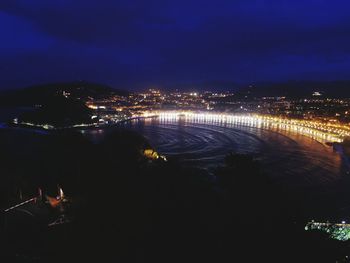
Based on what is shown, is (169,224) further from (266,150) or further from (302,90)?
(302,90)

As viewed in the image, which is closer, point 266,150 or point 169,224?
point 169,224

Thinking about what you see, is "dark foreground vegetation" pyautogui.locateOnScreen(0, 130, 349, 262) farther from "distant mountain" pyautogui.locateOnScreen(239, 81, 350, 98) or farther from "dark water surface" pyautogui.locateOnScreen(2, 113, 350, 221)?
"distant mountain" pyautogui.locateOnScreen(239, 81, 350, 98)

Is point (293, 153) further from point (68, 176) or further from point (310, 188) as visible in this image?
point (68, 176)

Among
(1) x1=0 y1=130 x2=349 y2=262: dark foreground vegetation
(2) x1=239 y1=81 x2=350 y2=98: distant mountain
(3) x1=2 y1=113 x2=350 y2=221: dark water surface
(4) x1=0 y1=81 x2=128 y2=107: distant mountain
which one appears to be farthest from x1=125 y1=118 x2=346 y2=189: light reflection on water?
(2) x1=239 y1=81 x2=350 y2=98: distant mountain

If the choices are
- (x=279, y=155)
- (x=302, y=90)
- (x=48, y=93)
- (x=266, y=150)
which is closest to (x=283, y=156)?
(x=279, y=155)

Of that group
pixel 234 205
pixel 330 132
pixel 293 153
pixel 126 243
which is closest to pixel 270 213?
pixel 234 205

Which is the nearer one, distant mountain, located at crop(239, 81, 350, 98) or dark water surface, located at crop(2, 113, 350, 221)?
dark water surface, located at crop(2, 113, 350, 221)

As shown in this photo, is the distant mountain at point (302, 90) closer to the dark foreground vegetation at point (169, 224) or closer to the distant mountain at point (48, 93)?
the distant mountain at point (48, 93)
